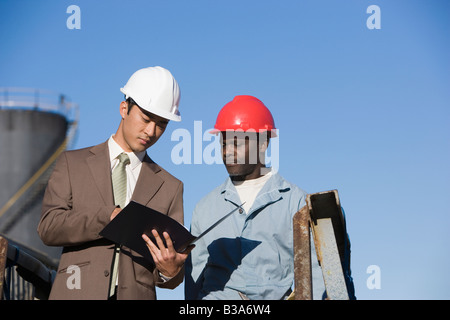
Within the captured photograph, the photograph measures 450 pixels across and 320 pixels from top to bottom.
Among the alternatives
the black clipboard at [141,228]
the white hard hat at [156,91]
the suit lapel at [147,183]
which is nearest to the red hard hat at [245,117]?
the white hard hat at [156,91]

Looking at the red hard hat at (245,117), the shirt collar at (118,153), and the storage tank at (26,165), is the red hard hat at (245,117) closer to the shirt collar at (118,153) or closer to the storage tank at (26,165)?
the shirt collar at (118,153)

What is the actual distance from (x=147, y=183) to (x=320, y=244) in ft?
5.36

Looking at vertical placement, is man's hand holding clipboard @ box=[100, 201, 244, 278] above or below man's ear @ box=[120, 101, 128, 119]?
below

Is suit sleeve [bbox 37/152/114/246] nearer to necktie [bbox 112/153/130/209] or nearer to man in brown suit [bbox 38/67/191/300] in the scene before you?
man in brown suit [bbox 38/67/191/300]

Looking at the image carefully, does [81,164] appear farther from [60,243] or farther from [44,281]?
[44,281]

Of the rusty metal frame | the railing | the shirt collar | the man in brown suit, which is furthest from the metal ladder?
the railing

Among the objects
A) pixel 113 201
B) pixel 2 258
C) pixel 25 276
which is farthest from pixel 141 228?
pixel 25 276

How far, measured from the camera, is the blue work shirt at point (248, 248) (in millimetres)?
5664

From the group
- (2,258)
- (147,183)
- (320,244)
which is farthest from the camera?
(147,183)

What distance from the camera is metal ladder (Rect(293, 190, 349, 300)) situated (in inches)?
159

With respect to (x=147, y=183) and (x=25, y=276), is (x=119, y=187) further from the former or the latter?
(x=25, y=276)

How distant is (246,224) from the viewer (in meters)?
5.92

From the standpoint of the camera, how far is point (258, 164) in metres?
6.29
